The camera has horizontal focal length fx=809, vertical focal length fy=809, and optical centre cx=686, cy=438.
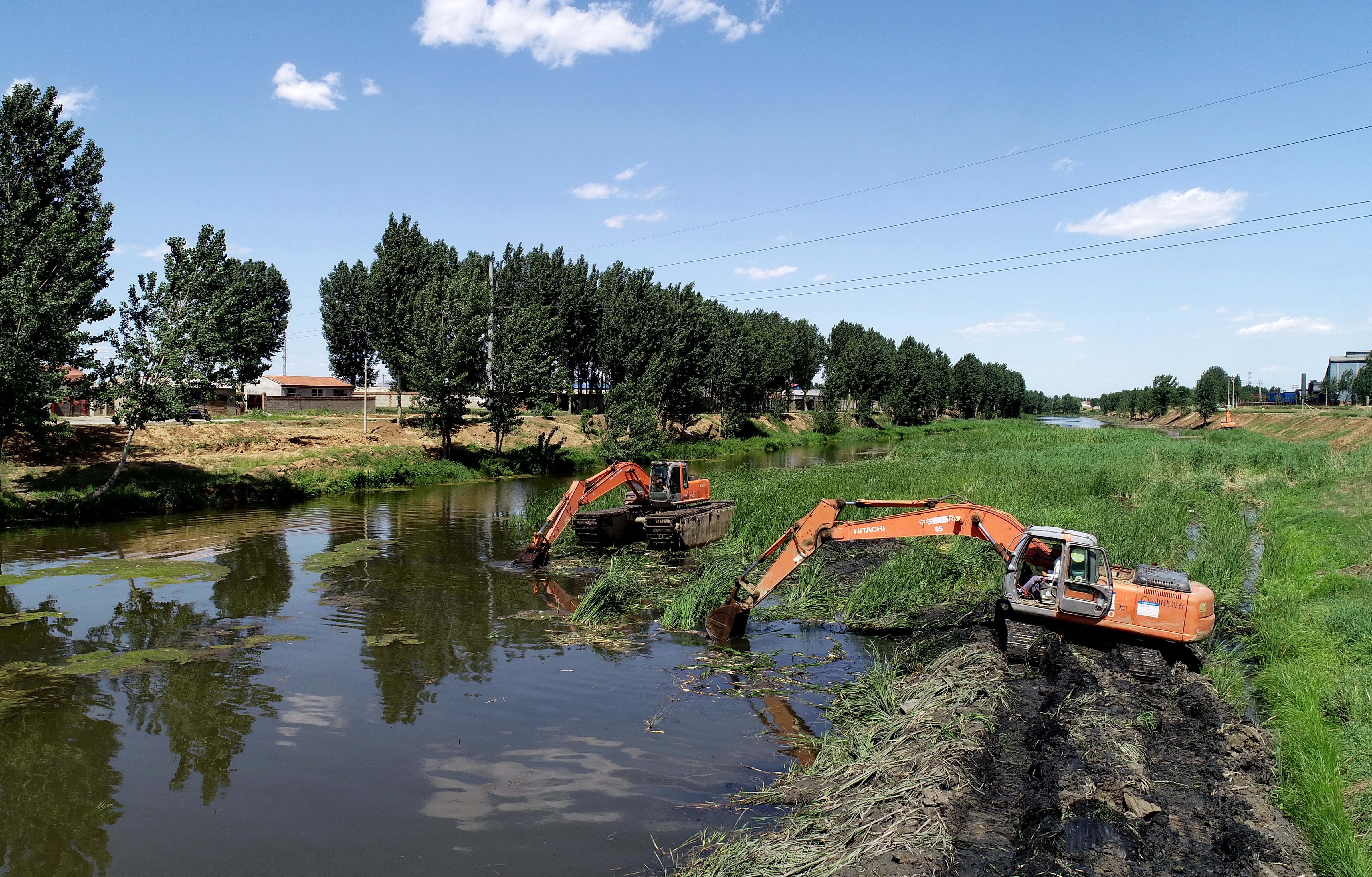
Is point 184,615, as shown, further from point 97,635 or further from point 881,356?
point 881,356

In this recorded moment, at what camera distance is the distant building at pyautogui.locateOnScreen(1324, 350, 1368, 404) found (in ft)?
316

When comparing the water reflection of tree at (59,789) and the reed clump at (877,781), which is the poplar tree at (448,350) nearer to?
the water reflection of tree at (59,789)

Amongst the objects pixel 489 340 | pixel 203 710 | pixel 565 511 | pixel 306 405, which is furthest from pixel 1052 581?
pixel 306 405

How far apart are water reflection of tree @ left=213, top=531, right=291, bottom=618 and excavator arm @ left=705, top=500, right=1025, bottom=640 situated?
975cm

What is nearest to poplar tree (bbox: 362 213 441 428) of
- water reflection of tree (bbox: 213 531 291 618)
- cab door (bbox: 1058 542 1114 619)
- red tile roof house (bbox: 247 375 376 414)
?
red tile roof house (bbox: 247 375 376 414)

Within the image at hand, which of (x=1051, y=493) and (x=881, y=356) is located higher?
(x=881, y=356)

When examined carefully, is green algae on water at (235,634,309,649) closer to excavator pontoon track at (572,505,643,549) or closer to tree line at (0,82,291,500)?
excavator pontoon track at (572,505,643,549)

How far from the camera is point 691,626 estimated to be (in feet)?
50.3

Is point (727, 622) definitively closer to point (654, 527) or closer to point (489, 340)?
point (654, 527)

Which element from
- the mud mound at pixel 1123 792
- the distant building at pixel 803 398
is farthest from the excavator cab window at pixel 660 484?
the distant building at pixel 803 398

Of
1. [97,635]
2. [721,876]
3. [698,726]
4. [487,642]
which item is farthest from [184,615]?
[721,876]

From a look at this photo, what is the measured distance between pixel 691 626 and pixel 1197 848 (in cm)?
939

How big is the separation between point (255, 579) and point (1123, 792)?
17941 millimetres

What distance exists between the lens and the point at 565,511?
66.5ft
